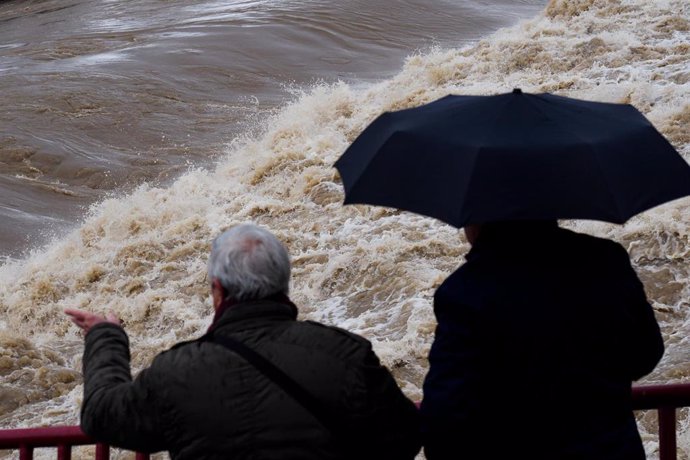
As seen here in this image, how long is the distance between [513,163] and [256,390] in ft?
2.33

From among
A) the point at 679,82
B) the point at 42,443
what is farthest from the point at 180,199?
the point at 42,443

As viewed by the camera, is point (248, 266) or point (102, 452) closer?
point (248, 266)

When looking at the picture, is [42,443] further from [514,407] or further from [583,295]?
[583,295]

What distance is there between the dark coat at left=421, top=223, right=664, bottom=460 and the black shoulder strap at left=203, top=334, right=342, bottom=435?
0.65 feet

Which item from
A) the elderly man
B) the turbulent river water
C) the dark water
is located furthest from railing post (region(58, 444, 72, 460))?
the dark water

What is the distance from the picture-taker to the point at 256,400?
73.0 inches

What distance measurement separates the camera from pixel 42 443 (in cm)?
243

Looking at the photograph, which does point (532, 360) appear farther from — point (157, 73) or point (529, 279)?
point (157, 73)

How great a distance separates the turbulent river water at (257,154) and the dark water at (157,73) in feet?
0.17

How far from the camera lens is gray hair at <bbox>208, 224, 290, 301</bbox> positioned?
1939 millimetres

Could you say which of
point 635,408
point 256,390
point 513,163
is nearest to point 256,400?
point 256,390

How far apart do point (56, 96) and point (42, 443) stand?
13.5 m

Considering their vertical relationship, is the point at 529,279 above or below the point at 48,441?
above

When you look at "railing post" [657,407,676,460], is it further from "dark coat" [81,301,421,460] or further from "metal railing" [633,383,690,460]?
"dark coat" [81,301,421,460]
